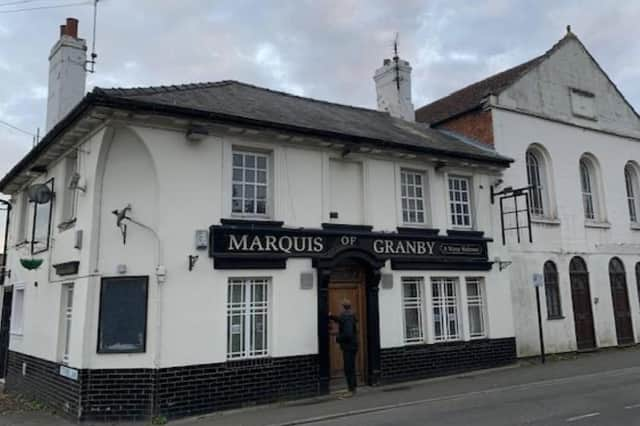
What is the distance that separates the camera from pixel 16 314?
14602mm

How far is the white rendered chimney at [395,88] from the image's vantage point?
19.1 metres

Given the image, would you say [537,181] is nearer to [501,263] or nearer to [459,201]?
[501,263]

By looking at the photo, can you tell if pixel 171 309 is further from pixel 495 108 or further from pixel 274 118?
pixel 495 108

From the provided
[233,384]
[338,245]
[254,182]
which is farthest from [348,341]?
[254,182]

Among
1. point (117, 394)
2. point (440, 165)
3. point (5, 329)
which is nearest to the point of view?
point (117, 394)

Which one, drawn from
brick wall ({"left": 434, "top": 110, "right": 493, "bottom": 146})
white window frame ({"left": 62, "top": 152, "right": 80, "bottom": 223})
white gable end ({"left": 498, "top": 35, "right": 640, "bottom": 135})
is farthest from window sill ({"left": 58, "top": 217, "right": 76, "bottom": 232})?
white gable end ({"left": 498, "top": 35, "right": 640, "bottom": 135})

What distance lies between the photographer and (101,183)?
408 inches

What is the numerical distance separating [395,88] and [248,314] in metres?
11.5

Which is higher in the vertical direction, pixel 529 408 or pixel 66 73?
pixel 66 73

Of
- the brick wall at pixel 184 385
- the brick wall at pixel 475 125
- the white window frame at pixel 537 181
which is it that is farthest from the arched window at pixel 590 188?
the brick wall at pixel 184 385

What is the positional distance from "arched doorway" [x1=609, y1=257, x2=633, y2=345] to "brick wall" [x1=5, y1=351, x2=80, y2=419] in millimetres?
16460

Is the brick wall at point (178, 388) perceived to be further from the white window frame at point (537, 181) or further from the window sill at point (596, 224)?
the window sill at point (596, 224)

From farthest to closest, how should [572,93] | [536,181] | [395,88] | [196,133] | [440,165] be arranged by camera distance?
[395,88] < [572,93] < [536,181] < [440,165] < [196,133]

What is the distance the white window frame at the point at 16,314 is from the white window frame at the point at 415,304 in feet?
31.5
